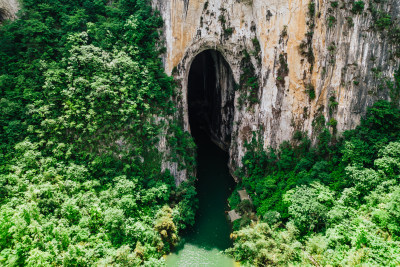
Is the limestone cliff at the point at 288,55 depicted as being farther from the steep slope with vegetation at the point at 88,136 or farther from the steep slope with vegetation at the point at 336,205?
the steep slope with vegetation at the point at 88,136

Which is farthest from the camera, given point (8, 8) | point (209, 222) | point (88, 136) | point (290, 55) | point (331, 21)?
point (8, 8)

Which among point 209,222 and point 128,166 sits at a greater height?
point 128,166

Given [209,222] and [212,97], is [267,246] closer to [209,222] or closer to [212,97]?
[209,222]

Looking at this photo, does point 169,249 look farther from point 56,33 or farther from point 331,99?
point 56,33

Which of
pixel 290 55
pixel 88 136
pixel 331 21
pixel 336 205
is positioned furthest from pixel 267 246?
pixel 331 21

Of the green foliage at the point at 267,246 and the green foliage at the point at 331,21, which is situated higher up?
the green foliage at the point at 331,21

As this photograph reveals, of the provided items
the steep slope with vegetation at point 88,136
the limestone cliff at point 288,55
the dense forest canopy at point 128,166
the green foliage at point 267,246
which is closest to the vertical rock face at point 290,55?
the limestone cliff at point 288,55

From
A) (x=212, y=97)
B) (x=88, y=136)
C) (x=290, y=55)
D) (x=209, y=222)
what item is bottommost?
(x=209, y=222)
